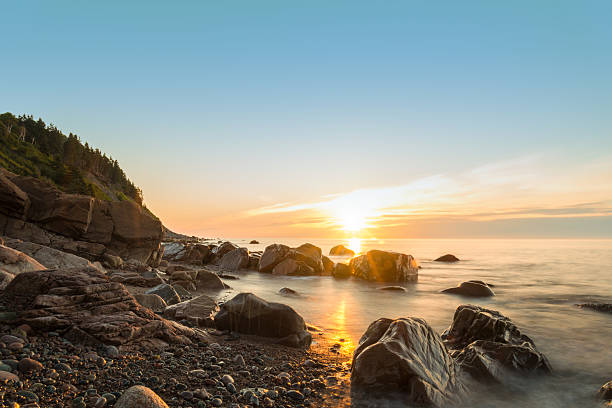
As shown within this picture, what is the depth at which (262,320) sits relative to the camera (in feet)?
28.5

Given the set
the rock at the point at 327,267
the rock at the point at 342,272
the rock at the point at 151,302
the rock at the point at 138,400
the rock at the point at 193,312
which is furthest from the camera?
the rock at the point at 327,267

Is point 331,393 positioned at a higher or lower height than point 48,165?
lower

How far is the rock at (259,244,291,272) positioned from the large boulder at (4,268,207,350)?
844 inches

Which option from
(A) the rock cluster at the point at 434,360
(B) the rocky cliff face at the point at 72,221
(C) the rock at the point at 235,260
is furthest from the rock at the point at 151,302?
(C) the rock at the point at 235,260

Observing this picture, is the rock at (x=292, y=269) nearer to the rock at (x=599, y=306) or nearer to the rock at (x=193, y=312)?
the rock at (x=599, y=306)

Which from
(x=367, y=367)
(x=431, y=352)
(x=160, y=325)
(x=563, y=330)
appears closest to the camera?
(x=367, y=367)

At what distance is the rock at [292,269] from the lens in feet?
92.6

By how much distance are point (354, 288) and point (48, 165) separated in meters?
99.5

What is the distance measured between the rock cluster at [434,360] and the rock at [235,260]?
Answer: 24.8 meters

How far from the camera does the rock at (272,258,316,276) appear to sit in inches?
1111

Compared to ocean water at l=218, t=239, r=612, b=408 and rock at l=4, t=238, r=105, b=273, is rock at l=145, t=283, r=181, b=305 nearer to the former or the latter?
rock at l=4, t=238, r=105, b=273

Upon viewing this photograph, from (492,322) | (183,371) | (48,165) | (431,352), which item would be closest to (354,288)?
(492,322)

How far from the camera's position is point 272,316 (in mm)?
8656

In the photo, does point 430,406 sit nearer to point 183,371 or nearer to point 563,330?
point 183,371
